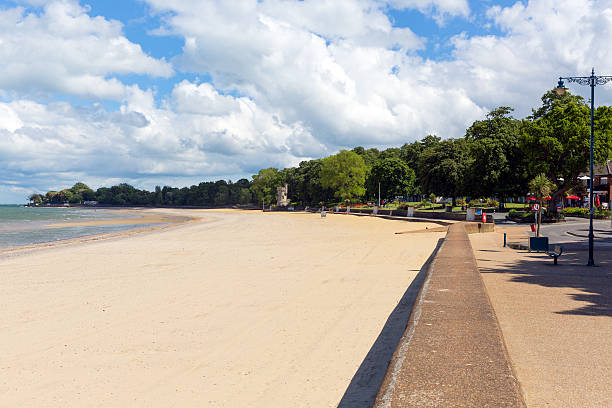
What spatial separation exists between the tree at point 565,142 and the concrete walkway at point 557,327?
28068 millimetres

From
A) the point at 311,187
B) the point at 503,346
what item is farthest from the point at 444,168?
the point at 503,346

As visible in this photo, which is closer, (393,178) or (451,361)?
(451,361)

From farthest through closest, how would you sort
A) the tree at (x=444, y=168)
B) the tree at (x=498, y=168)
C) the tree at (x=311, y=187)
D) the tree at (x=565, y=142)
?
the tree at (x=311, y=187) < the tree at (x=444, y=168) < the tree at (x=498, y=168) < the tree at (x=565, y=142)

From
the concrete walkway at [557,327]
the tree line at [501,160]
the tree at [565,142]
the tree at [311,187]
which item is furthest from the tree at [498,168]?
the tree at [311,187]

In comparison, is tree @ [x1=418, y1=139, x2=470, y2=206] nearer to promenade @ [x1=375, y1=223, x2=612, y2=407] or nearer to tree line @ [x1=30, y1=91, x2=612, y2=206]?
tree line @ [x1=30, y1=91, x2=612, y2=206]

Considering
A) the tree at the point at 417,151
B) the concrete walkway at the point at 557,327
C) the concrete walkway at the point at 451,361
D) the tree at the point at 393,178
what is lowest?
the concrete walkway at the point at 557,327

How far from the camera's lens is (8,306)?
11727 millimetres

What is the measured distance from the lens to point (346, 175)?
103 meters

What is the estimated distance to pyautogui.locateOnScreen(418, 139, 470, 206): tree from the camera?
70.2 metres

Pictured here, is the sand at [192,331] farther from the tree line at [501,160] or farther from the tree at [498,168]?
the tree at [498,168]

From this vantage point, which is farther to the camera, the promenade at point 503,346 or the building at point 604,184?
the building at point 604,184

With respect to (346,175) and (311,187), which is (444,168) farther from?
(311,187)

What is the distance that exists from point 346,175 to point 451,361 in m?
98.0

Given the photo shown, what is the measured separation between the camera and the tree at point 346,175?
102 metres
